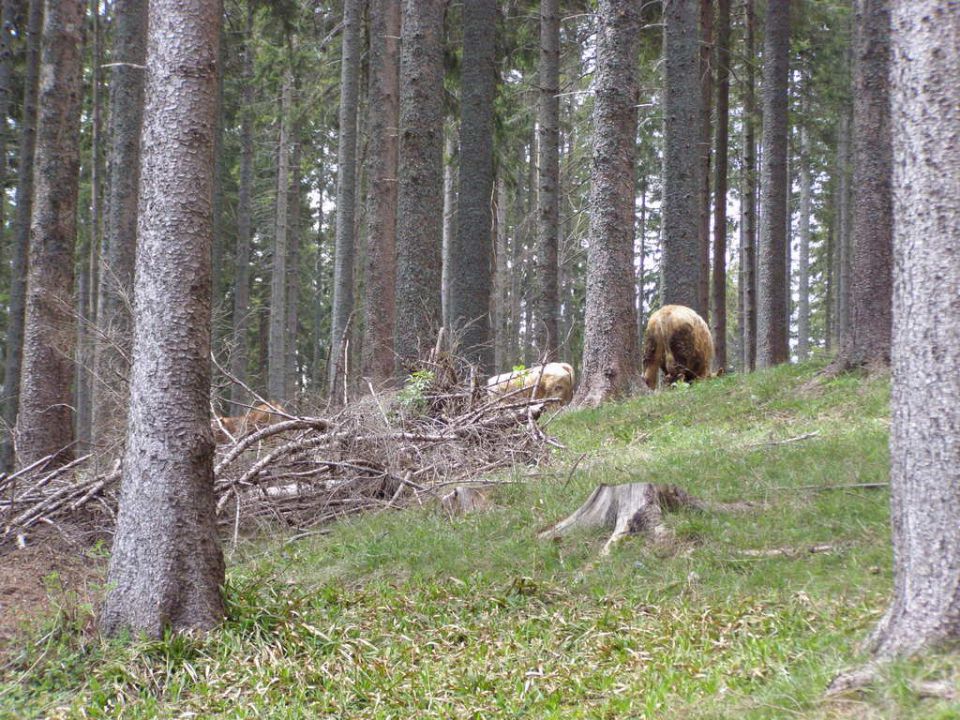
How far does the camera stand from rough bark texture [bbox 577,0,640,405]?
497 inches

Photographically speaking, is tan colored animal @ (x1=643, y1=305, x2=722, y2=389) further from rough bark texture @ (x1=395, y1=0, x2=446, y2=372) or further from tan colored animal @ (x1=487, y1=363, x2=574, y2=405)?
rough bark texture @ (x1=395, y1=0, x2=446, y2=372)

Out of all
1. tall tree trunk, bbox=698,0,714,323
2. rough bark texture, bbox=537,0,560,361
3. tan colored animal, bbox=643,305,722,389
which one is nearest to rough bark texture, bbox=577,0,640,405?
tan colored animal, bbox=643,305,722,389

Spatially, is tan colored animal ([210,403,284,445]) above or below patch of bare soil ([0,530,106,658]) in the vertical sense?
above

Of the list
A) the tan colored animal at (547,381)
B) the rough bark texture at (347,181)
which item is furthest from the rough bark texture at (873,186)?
the rough bark texture at (347,181)

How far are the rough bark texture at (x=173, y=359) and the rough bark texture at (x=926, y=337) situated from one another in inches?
152

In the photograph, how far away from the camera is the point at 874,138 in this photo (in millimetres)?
10484

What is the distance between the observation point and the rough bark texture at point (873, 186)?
10.4m

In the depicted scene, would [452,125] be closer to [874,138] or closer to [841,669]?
[874,138]

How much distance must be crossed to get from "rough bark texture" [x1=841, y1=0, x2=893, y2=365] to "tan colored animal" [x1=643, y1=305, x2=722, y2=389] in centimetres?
396

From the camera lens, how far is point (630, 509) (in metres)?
6.67

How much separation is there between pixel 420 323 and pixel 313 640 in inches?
322

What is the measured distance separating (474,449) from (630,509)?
364cm

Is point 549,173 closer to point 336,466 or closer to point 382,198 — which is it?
point 382,198

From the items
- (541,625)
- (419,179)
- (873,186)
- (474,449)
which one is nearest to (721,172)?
(419,179)
